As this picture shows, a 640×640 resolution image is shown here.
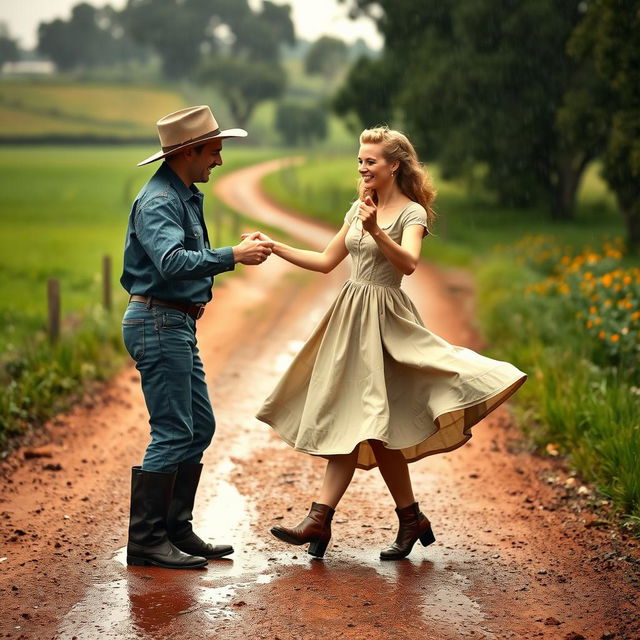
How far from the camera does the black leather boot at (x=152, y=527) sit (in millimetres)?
4887

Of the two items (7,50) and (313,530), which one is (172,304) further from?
(7,50)

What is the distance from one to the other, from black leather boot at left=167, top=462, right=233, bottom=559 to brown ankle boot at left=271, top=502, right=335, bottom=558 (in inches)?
13.4

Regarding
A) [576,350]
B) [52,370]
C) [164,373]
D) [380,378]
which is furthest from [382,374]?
[576,350]

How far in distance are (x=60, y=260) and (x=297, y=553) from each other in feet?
56.8

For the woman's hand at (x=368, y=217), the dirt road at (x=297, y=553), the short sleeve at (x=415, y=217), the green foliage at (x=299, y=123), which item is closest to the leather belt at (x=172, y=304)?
the woman's hand at (x=368, y=217)

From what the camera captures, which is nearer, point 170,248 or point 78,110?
point 170,248

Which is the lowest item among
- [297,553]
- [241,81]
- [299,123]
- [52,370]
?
[299,123]

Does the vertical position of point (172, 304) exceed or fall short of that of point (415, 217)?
it falls short

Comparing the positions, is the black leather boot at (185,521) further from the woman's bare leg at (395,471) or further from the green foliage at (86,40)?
the green foliage at (86,40)

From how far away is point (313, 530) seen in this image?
4988 mm

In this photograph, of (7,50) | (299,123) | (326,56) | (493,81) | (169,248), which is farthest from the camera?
(326,56)

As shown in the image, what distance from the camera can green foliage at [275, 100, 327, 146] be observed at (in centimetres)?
8681

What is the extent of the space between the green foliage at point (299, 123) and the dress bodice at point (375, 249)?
83045mm

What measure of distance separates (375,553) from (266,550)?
22.9 inches
